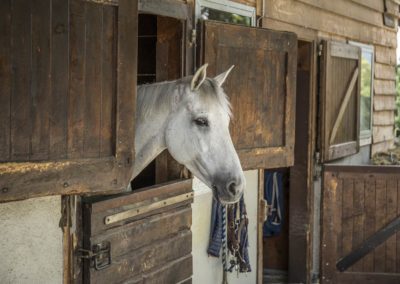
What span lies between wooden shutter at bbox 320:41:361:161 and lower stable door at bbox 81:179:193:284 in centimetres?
235

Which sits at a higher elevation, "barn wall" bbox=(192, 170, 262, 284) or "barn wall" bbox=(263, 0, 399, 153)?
"barn wall" bbox=(263, 0, 399, 153)

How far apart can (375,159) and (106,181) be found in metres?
5.48

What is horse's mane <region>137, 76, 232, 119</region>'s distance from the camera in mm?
3365

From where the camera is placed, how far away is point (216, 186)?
331cm

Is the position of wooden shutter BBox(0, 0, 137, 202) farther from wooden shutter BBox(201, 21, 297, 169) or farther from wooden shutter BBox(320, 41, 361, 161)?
wooden shutter BBox(320, 41, 361, 161)

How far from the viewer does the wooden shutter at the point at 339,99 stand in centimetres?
606

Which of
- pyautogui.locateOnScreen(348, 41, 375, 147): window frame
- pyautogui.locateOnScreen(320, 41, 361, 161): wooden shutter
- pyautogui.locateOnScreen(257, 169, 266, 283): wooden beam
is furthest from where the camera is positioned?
pyautogui.locateOnScreen(348, 41, 375, 147): window frame

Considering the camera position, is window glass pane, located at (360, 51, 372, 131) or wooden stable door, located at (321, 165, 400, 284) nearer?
wooden stable door, located at (321, 165, 400, 284)

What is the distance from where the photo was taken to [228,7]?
4.62 metres

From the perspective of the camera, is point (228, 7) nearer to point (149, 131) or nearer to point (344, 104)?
point (149, 131)

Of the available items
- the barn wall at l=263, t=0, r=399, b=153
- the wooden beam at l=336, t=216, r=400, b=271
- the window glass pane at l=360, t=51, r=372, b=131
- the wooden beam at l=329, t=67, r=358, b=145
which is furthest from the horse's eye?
the window glass pane at l=360, t=51, r=372, b=131

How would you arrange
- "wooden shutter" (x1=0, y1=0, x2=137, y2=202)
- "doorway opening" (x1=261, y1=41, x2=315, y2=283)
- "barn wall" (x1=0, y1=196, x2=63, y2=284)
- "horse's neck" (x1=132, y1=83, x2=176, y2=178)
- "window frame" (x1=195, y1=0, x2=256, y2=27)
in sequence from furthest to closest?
"doorway opening" (x1=261, y1=41, x2=315, y2=283) → "window frame" (x1=195, y1=0, x2=256, y2=27) → "horse's neck" (x1=132, y1=83, x2=176, y2=178) → "barn wall" (x1=0, y1=196, x2=63, y2=284) → "wooden shutter" (x1=0, y1=0, x2=137, y2=202)

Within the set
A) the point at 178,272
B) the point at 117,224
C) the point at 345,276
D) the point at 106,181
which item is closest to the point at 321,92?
the point at 345,276

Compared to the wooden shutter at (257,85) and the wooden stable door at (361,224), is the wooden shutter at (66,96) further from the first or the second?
the wooden stable door at (361,224)
